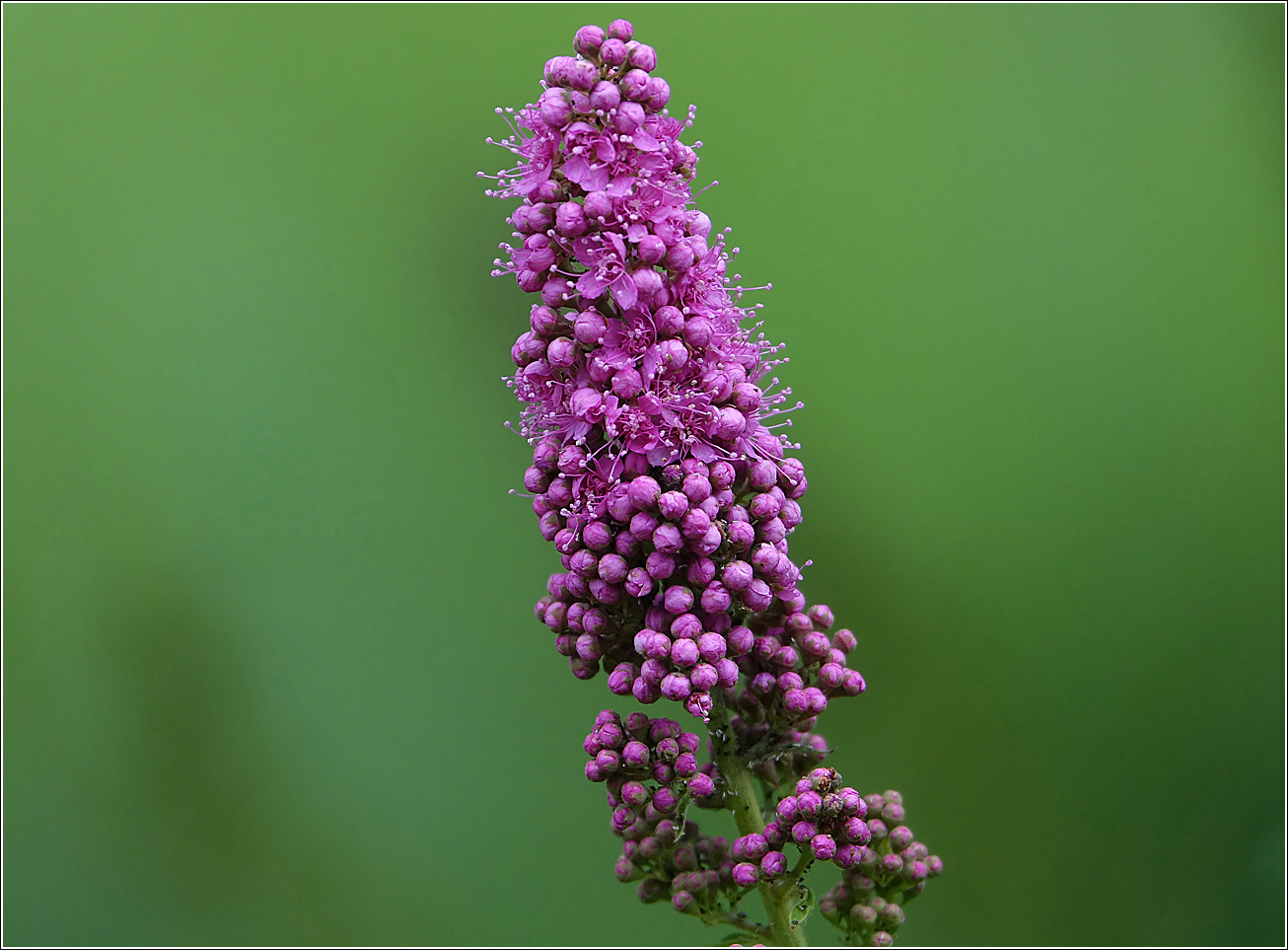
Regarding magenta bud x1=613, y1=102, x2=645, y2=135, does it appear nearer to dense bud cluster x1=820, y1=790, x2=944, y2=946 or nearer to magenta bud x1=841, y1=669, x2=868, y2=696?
magenta bud x1=841, y1=669, x2=868, y2=696

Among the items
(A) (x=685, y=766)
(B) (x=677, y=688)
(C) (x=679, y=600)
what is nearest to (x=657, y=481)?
(C) (x=679, y=600)

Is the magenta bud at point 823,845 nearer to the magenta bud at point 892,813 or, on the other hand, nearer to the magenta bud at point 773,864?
the magenta bud at point 773,864

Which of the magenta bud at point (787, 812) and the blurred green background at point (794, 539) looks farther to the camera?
the blurred green background at point (794, 539)

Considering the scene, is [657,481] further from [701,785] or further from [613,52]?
[613,52]

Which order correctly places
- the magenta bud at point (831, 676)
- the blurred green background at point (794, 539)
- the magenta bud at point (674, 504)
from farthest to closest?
the blurred green background at point (794, 539)
the magenta bud at point (831, 676)
the magenta bud at point (674, 504)

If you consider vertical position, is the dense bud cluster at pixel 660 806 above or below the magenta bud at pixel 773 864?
above

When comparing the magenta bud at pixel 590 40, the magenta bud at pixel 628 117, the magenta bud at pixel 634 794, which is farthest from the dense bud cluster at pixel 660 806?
the magenta bud at pixel 590 40
